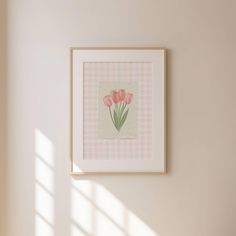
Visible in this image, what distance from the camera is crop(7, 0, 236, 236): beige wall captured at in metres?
2.73

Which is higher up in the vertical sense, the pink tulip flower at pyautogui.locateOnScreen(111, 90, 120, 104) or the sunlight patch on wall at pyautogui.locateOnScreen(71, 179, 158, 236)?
the pink tulip flower at pyautogui.locateOnScreen(111, 90, 120, 104)

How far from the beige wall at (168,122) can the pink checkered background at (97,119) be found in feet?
0.37

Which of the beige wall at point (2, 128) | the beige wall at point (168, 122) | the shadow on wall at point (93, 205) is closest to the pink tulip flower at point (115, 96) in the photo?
the beige wall at point (168, 122)

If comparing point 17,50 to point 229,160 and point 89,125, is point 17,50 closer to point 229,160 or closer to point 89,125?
→ point 89,125

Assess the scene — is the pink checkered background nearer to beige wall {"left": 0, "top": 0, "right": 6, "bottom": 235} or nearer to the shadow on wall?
the shadow on wall

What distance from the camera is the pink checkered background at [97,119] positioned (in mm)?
2729

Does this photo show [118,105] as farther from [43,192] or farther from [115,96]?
[43,192]

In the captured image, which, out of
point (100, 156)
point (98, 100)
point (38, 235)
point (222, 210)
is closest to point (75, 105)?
point (98, 100)

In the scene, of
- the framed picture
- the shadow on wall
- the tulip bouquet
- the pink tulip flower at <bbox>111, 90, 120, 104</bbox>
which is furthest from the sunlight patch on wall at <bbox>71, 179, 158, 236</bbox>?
the pink tulip flower at <bbox>111, 90, 120, 104</bbox>

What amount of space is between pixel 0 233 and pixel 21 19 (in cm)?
119

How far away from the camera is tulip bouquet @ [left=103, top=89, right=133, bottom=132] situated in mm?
2738

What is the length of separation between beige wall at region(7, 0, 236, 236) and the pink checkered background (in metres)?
0.11

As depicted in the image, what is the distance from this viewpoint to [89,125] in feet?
8.96

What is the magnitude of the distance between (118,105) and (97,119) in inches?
5.5
